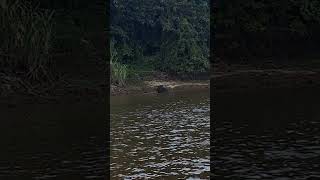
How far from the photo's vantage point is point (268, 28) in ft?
89.1

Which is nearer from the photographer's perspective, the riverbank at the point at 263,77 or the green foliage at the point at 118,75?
the riverbank at the point at 263,77

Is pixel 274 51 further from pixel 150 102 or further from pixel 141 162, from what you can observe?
pixel 141 162

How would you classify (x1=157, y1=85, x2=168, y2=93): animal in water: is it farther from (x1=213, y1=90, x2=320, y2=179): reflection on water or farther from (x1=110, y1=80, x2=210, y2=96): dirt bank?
(x1=213, y1=90, x2=320, y2=179): reflection on water

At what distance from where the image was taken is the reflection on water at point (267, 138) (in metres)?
7.81

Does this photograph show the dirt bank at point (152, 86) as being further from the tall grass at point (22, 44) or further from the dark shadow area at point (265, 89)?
the tall grass at point (22, 44)

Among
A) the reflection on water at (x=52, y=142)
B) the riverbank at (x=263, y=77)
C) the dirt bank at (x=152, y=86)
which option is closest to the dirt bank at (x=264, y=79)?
the riverbank at (x=263, y=77)

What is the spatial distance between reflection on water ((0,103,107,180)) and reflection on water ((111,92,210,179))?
0.32 metres

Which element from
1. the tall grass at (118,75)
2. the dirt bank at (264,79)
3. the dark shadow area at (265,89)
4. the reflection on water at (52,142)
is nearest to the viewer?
the reflection on water at (52,142)

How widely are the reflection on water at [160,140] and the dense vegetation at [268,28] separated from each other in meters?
10.2

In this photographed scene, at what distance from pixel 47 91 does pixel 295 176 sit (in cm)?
1054

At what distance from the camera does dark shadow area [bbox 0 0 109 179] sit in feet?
28.6

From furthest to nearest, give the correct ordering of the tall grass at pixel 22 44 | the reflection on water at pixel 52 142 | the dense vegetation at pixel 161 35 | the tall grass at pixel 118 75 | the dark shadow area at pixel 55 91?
1. the dense vegetation at pixel 161 35
2. the tall grass at pixel 118 75
3. the tall grass at pixel 22 44
4. the dark shadow area at pixel 55 91
5. the reflection on water at pixel 52 142

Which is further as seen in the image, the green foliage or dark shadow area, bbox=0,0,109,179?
the green foliage

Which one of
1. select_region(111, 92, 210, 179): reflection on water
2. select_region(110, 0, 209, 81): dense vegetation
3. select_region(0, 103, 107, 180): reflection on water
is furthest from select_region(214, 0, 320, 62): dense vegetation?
select_region(0, 103, 107, 180): reflection on water
